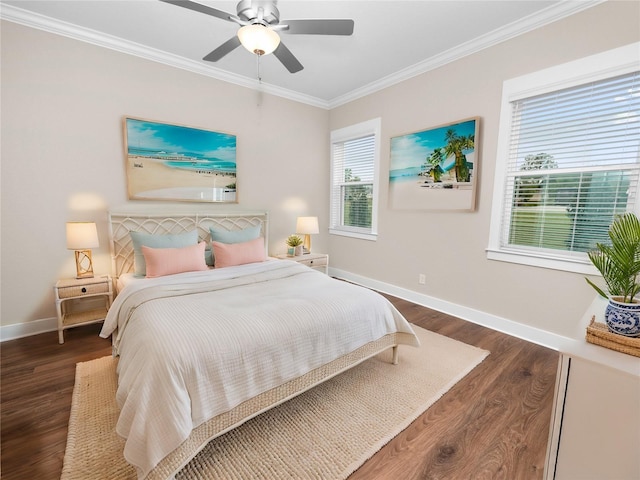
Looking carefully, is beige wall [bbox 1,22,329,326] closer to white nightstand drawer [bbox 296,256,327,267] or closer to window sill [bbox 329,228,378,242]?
white nightstand drawer [bbox 296,256,327,267]

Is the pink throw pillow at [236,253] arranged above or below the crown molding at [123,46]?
below

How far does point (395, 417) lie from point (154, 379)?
1.40 metres

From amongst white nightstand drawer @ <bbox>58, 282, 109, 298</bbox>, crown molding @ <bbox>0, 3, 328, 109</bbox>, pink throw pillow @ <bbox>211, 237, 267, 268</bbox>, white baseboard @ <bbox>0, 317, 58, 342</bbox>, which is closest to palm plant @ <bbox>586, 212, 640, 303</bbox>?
pink throw pillow @ <bbox>211, 237, 267, 268</bbox>

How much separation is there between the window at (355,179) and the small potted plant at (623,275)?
2.99 meters

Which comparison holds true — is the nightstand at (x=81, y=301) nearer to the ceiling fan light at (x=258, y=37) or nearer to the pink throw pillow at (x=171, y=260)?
the pink throw pillow at (x=171, y=260)

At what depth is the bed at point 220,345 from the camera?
4.14 feet

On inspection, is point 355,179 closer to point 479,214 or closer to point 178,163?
point 479,214

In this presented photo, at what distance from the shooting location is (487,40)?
2.80m

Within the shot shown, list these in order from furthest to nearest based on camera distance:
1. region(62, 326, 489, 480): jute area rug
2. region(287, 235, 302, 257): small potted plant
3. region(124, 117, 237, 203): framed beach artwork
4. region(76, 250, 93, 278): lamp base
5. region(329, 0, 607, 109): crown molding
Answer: region(287, 235, 302, 257): small potted plant
region(124, 117, 237, 203): framed beach artwork
region(76, 250, 93, 278): lamp base
region(329, 0, 607, 109): crown molding
region(62, 326, 489, 480): jute area rug

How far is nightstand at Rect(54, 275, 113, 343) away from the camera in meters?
2.59

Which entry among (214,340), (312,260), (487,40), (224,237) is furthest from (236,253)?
(487,40)

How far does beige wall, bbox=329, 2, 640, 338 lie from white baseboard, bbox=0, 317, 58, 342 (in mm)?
3808

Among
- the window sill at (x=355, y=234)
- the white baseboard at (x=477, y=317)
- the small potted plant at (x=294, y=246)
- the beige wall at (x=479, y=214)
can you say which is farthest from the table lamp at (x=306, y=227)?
the white baseboard at (x=477, y=317)

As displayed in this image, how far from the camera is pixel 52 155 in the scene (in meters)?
2.74
